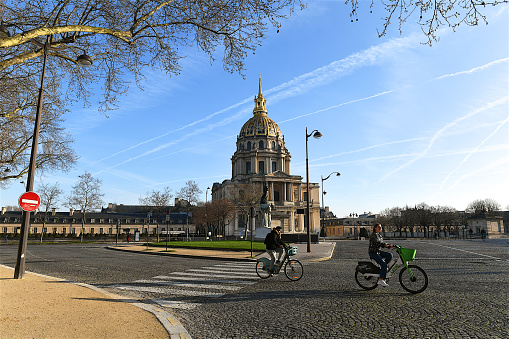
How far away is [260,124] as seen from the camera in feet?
356

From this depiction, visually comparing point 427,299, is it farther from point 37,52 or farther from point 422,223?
point 422,223

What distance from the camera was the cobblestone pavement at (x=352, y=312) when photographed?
18.1 feet

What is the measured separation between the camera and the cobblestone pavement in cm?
551

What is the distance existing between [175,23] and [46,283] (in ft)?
26.7

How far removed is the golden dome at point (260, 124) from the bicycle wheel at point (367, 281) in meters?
98.1

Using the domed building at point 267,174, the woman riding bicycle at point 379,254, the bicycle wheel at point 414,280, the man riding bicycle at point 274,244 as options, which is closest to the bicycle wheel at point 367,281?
the woman riding bicycle at point 379,254

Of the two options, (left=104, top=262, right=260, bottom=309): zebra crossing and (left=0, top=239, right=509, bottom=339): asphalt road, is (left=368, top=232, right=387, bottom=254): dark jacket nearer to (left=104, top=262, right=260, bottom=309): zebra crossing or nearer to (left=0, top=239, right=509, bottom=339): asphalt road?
(left=0, top=239, right=509, bottom=339): asphalt road

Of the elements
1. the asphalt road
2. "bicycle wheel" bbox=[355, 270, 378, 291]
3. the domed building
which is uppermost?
the domed building

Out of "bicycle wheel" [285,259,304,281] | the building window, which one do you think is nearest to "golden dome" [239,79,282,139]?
the building window

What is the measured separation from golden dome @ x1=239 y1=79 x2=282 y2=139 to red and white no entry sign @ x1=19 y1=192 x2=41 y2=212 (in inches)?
3821

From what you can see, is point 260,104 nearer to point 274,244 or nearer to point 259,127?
point 259,127

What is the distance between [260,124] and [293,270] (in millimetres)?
99055

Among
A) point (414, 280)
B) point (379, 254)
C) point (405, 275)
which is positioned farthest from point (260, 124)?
point (414, 280)

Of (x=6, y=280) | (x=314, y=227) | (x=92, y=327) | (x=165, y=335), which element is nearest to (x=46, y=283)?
(x=6, y=280)
